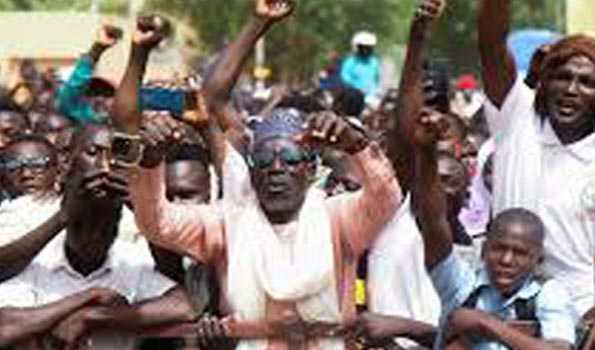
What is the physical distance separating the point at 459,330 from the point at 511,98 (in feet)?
2.76

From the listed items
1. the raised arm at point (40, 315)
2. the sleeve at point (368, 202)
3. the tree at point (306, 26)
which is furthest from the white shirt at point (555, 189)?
the tree at point (306, 26)

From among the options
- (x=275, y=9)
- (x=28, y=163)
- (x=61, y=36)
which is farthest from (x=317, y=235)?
(x=61, y=36)

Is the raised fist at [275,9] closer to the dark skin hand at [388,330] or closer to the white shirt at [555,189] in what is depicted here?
the white shirt at [555,189]

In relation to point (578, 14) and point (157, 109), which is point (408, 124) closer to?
point (157, 109)

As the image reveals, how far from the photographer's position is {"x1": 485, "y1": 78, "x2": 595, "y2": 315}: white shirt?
17.5 ft

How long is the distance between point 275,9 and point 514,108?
949 millimetres

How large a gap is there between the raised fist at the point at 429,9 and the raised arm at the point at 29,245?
4.32 ft

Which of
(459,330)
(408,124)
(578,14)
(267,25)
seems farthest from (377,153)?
(578,14)

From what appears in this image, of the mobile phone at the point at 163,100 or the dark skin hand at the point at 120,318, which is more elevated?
the mobile phone at the point at 163,100

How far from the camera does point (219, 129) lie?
5914mm

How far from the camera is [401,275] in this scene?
5.49m

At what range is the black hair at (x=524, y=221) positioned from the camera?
17.2 feet

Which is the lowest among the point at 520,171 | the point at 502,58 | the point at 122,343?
the point at 122,343

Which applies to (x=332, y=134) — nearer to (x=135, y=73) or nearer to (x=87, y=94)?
(x=135, y=73)
